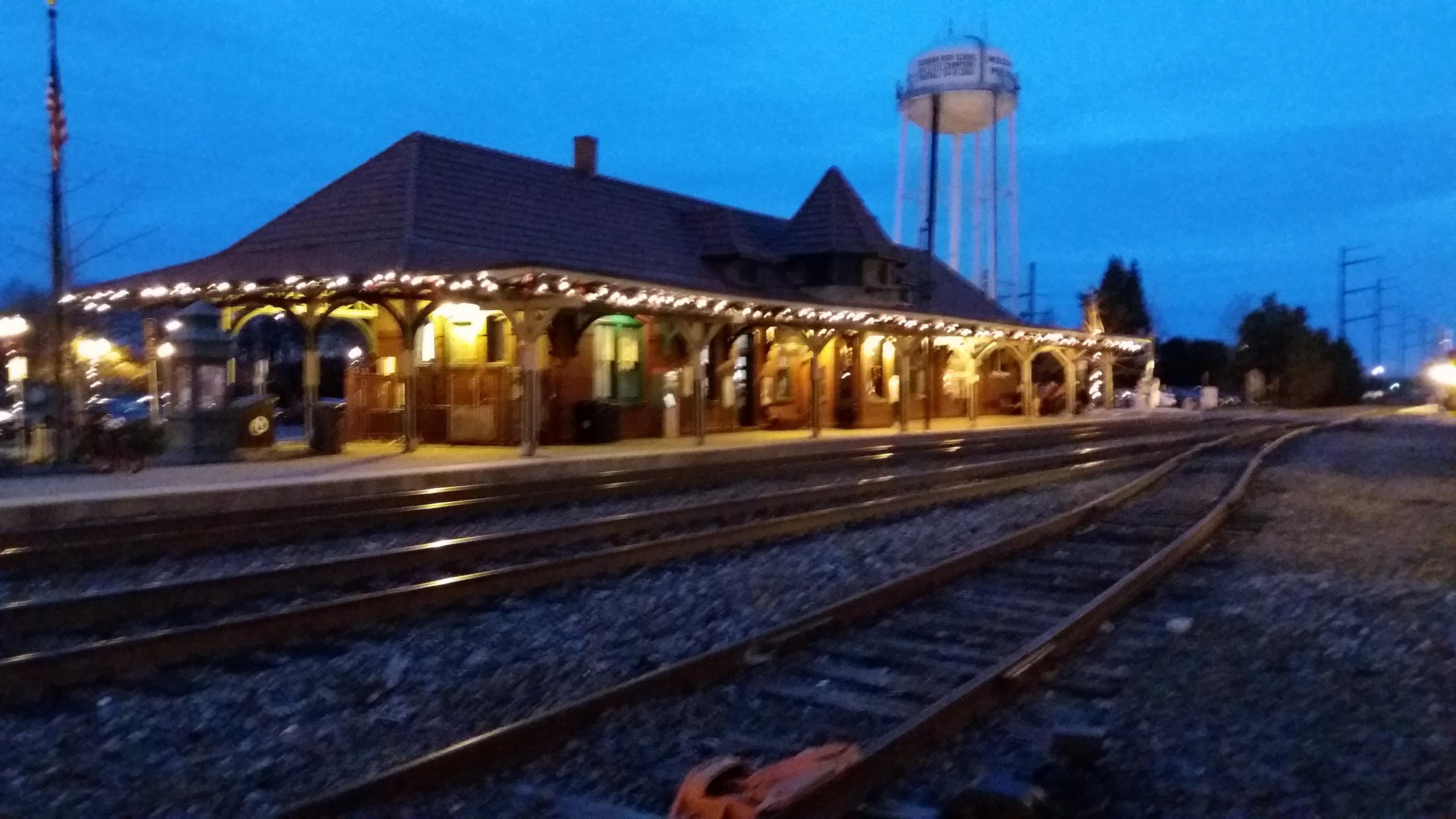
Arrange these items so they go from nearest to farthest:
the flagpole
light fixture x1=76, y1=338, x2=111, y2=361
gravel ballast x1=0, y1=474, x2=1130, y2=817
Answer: gravel ballast x1=0, y1=474, x2=1130, y2=817, the flagpole, light fixture x1=76, y1=338, x2=111, y2=361

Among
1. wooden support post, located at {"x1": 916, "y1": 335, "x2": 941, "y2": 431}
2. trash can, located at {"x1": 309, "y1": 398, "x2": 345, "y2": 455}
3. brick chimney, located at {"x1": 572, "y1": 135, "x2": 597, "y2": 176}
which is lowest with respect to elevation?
trash can, located at {"x1": 309, "y1": 398, "x2": 345, "y2": 455}

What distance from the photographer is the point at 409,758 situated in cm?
566

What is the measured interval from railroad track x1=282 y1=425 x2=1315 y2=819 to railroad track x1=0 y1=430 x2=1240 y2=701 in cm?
272

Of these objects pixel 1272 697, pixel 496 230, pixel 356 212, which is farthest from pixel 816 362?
pixel 1272 697

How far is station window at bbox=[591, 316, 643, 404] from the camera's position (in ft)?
85.3

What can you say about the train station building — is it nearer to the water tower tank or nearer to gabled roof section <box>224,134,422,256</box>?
gabled roof section <box>224,134,422,256</box>

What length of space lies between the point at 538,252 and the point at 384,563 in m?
17.3

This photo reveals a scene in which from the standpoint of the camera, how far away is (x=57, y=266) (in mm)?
21062

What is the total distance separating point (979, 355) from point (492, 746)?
33.6 meters

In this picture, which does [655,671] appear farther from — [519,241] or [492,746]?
[519,241]

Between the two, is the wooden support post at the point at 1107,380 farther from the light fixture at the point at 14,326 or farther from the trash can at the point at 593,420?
the light fixture at the point at 14,326

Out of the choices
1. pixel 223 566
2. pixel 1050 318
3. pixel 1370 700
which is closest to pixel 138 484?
pixel 223 566

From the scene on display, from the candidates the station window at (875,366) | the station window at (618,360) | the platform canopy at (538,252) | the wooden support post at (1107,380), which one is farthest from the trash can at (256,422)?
the wooden support post at (1107,380)

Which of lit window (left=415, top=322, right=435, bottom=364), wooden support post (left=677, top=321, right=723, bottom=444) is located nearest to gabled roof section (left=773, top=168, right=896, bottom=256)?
wooden support post (left=677, top=321, right=723, bottom=444)
